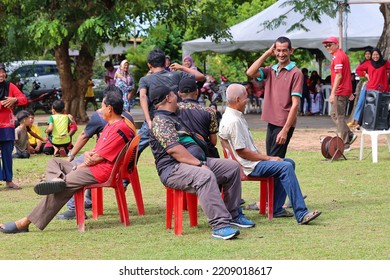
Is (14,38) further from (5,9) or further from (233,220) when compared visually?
(233,220)

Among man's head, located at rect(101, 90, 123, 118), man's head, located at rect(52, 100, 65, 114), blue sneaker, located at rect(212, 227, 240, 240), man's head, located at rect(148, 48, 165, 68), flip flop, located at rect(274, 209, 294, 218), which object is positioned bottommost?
flip flop, located at rect(274, 209, 294, 218)

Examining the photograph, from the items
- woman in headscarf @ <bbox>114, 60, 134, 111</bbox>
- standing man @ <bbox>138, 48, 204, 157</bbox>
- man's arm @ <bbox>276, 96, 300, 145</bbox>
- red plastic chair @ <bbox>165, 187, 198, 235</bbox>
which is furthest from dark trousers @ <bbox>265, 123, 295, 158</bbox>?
woman in headscarf @ <bbox>114, 60, 134, 111</bbox>

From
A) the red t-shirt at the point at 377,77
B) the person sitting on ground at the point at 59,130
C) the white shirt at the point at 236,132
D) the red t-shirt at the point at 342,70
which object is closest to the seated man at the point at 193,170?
the white shirt at the point at 236,132

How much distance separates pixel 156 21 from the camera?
26.9 m

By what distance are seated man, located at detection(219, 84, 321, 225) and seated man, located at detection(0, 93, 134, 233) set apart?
0.99m

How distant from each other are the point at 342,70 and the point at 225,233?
811 cm

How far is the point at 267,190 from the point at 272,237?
4.70ft

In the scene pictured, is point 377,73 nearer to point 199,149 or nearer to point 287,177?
point 287,177

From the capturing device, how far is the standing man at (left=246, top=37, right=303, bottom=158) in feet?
33.1

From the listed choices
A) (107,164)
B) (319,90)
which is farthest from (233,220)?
(319,90)

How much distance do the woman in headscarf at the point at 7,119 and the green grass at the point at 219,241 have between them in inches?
18.8

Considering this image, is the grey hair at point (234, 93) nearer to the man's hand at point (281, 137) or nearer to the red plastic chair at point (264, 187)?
the red plastic chair at point (264, 187)

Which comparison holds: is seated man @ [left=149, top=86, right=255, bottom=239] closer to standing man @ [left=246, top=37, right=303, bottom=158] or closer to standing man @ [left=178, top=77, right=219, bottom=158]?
standing man @ [left=178, top=77, right=219, bottom=158]

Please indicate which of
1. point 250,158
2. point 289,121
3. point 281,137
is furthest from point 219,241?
point 289,121
